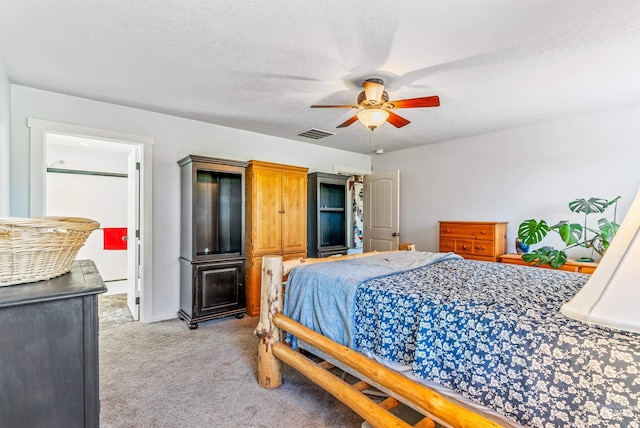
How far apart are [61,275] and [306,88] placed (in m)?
2.35

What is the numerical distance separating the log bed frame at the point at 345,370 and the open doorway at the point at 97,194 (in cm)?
369

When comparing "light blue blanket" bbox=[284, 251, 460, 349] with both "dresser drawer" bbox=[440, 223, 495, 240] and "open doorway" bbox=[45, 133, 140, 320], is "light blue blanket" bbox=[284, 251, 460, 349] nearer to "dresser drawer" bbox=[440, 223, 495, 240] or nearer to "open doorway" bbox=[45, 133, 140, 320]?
"dresser drawer" bbox=[440, 223, 495, 240]

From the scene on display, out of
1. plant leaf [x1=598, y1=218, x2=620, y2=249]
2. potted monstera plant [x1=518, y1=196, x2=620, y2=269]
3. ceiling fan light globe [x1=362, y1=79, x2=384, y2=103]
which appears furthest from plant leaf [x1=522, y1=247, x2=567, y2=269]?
ceiling fan light globe [x1=362, y1=79, x2=384, y2=103]

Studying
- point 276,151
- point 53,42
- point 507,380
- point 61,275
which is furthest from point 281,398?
point 276,151

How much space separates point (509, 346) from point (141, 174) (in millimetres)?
3681

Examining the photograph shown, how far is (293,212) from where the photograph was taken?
417 centimetres

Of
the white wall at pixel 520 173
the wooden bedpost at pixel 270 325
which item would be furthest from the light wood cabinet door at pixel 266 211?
the white wall at pixel 520 173

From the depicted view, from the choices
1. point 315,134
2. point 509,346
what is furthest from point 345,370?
point 315,134

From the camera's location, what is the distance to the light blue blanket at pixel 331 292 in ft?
6.22

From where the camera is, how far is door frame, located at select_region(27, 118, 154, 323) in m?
2.88

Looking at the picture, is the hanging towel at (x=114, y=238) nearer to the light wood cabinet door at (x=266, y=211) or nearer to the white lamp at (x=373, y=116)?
the light wood cabinet door at (x=266, y=211)

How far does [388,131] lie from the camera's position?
4.27 meters

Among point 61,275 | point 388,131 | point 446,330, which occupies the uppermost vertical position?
point 388,131

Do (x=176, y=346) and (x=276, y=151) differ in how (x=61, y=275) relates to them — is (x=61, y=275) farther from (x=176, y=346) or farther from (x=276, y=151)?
(x=276, y=151)
